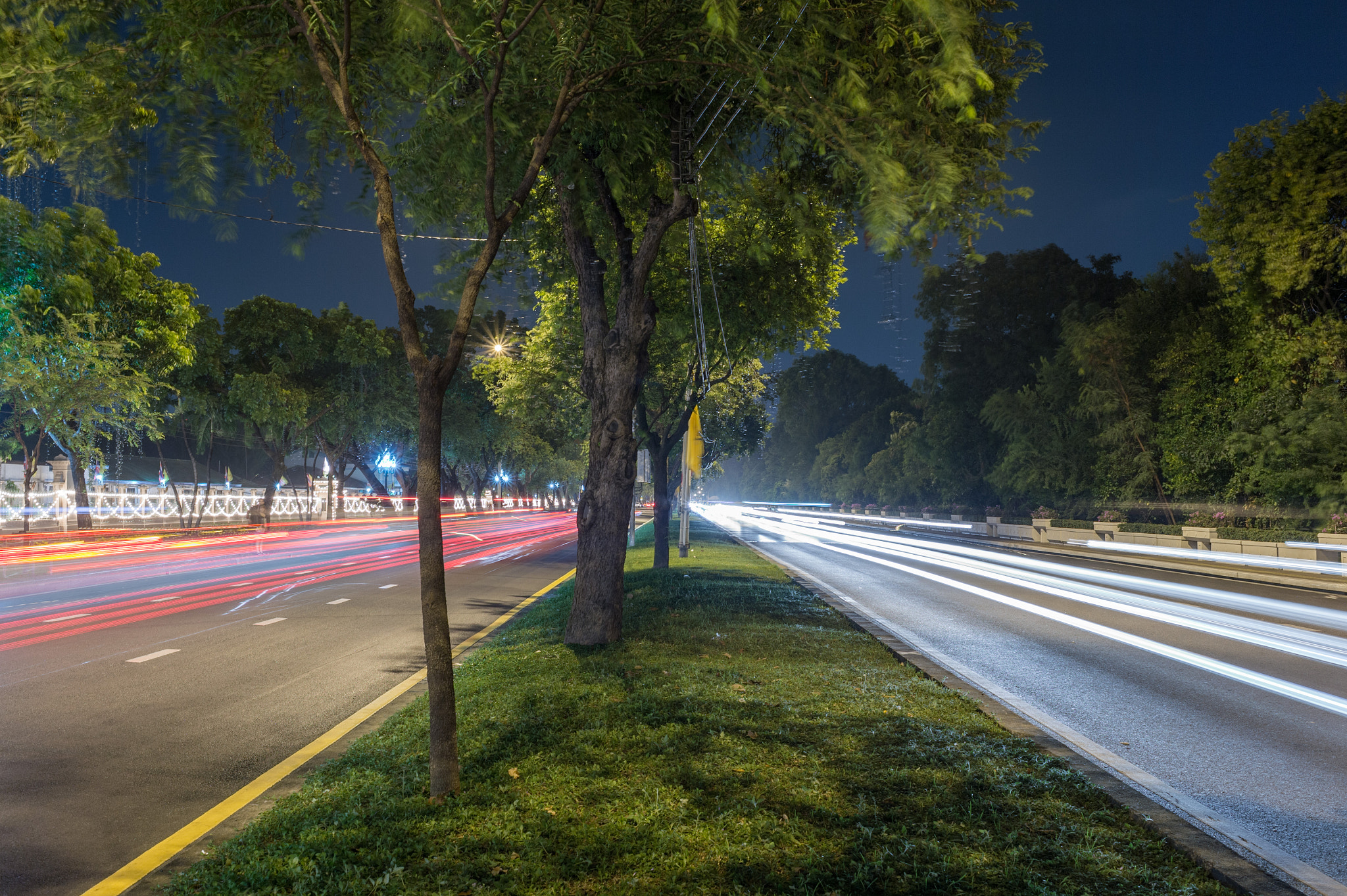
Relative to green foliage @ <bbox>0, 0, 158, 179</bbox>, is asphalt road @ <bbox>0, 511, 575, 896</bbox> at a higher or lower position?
lower

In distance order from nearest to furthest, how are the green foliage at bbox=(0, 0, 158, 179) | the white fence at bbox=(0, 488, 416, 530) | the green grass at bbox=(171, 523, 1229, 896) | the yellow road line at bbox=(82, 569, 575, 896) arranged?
the green grass at bbox=(171, 523, 1229, 896)
the yellow road line at bbox=(82, 569, 575, 896)
the green foliage at bbox=(0, 0, 158, 179)
the white fence at bbox=(0, 488, 416, 530)

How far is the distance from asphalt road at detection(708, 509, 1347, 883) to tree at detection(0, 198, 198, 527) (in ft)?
71.8

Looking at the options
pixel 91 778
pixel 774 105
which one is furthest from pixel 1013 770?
pixel 91 778

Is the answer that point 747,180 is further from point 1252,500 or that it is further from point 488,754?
point 1252,500

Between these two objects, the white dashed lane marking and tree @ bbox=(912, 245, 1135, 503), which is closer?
the white dashed lane marking

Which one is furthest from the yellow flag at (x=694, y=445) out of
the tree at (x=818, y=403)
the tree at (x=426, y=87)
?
the tree at (x=818, y=403)

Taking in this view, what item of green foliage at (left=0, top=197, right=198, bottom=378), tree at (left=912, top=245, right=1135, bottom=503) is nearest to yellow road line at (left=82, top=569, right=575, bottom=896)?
green foliage at (left=0, top=197, right=198, bottom=378)

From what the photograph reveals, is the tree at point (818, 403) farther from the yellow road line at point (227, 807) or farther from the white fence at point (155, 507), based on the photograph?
the yellow road line at point (227, 807)

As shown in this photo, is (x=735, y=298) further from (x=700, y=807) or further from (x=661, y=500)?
(x=700, y=807)

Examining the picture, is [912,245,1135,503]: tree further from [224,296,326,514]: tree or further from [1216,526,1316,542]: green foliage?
[224,296,326,514]: tree

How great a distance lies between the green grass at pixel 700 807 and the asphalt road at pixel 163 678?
931mm

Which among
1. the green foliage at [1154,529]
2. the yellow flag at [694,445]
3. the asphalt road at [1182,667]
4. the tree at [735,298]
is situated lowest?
the green foliage at [1154,529]

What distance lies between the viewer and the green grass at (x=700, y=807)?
3.73m

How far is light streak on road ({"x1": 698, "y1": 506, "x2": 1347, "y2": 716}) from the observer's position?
361 inches
